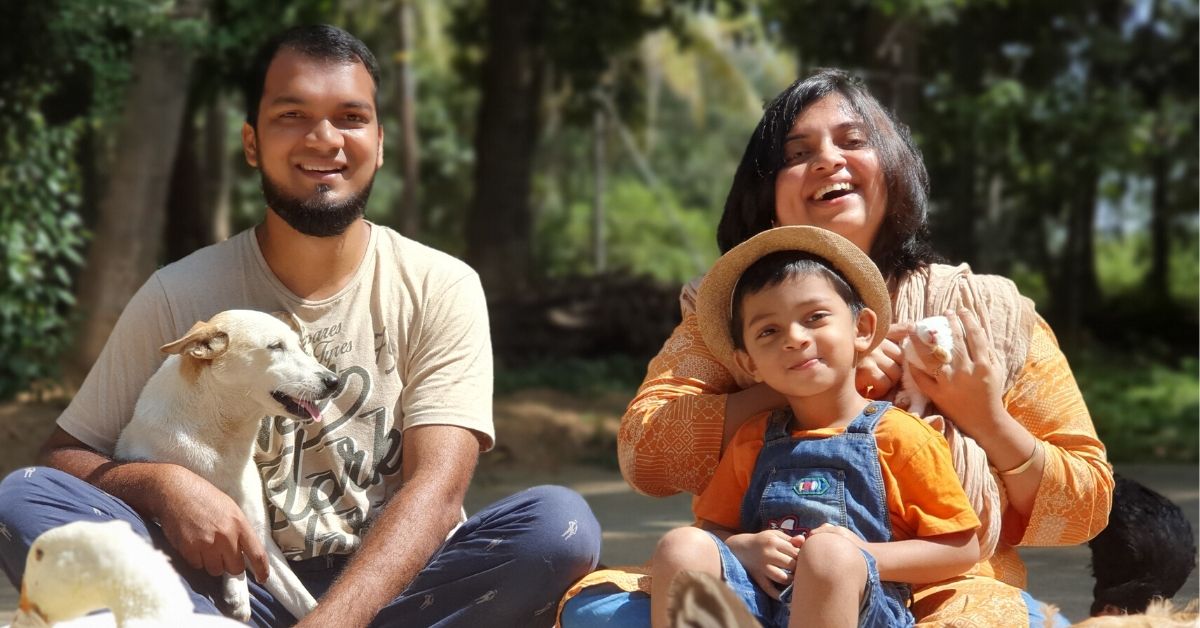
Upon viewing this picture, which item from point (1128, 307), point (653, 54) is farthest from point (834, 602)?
point (653, 54)

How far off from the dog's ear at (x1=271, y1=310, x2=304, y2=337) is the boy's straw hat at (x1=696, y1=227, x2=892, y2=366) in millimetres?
1054

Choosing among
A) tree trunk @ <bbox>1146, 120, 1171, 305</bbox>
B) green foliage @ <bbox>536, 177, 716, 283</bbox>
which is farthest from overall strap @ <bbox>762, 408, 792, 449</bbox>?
green foliage @ <bbox>536, 177, 716, 283</bbox>

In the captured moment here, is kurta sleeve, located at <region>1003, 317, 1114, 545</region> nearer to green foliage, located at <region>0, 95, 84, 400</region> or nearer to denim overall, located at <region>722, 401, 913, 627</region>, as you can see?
denim overall, located at <region>722, 401, 913, 627</region>

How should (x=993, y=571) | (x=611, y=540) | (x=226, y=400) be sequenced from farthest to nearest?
(x=611, y=540) < (x=226, y=400) < (x=993, y=571)

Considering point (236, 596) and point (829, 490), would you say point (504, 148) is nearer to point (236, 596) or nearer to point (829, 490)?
point (236, 596)

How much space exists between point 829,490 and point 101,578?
1480 millimetres

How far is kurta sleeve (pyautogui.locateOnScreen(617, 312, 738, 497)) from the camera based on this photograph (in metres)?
3.24

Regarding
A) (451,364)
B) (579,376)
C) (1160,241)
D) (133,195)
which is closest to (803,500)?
(451,364)

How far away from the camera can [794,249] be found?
311cm

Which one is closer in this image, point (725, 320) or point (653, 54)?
point (725, 320)

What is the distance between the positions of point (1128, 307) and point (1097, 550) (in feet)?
56.9

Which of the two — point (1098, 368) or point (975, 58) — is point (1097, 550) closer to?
point (1098, 368)

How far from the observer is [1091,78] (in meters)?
15.7

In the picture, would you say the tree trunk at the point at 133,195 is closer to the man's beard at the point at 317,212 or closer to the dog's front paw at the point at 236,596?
the man's beard at the point at 317,212
